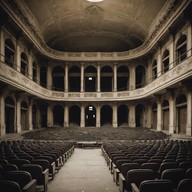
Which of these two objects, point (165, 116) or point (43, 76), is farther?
point (43, 76)

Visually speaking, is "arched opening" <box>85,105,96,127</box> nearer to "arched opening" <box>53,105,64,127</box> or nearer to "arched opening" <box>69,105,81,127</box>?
"arched opening" <box>69,105,81,127</box>

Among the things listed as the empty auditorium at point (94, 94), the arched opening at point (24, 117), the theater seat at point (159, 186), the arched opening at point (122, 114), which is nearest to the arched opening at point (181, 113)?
the empty auditorium at point (94, 94)

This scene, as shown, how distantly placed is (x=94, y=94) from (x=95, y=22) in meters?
8.76

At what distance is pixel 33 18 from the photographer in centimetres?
1945

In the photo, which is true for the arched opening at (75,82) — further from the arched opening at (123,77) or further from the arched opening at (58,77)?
the arched opening at (123,77)

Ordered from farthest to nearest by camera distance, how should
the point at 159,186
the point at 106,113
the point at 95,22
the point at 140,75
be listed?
the point at 106,113 < the point at 140,75 < the point at 95,22 < the point at 159,186

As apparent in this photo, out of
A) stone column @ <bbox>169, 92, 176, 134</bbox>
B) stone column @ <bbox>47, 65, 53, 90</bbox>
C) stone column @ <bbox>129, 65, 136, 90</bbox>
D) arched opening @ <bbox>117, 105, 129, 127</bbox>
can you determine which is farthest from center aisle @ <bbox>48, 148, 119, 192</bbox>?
arched opening @ <bbox>117, 105, 129, 127</bbox>

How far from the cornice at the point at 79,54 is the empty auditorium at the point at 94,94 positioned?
95mm

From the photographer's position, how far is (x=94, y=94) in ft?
84.2

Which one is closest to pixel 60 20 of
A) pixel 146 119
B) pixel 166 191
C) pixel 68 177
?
pixel 146 119

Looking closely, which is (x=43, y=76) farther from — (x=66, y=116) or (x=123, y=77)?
(x=123, y=77)

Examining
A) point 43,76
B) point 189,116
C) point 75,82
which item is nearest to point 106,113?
point 75,82

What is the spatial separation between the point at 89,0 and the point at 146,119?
49.7 feet

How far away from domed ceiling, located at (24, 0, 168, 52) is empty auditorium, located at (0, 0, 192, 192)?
0.12m
